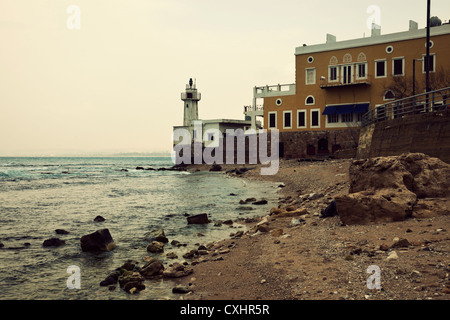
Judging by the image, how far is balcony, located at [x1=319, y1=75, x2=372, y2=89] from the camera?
120 ft

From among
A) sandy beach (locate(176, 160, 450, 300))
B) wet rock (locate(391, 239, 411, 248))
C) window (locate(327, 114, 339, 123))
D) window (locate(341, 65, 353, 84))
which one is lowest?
sandy beach (locate(176, 160, 450, 300))

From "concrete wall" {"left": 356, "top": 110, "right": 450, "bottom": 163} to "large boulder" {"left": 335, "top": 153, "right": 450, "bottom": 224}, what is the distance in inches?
131

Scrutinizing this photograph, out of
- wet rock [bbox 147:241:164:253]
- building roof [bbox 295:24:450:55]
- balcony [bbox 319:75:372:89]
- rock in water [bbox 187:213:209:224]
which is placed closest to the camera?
wet rock [bbox 147:241:164:253]

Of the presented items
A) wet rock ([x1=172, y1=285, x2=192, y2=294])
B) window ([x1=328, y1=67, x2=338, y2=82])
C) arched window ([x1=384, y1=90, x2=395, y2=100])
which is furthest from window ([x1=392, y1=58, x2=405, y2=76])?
wet rock ([x1=172, y1=285, x2=192, y2=294])

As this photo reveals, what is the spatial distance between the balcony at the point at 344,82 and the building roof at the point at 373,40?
10.3 feet

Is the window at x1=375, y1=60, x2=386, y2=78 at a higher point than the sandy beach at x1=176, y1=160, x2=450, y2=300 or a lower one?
higher

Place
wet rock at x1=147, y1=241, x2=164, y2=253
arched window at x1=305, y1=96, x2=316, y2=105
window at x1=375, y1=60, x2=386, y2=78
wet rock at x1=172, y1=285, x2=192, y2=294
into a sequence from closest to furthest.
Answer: wet rock at x1=172, y1=285, x2=192, y2=294, wet rock at x1=147, y1=241, x2=164, y2=253, window at x1=375, y1=60, x2=386, y2=78, arched window at x1=305, y1=96, x2=316, y2=105

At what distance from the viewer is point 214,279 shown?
6793 mm

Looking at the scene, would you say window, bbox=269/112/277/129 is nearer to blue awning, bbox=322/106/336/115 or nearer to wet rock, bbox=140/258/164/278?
blue awning, bbox=322/106/336/115

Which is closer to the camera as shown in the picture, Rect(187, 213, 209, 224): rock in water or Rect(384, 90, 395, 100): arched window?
Rect(187, 213, 209, 224): rock in water

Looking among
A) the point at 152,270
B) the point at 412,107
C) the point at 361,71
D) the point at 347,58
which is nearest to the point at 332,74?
the point at 347,58

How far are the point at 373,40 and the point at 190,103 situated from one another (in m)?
34.5
